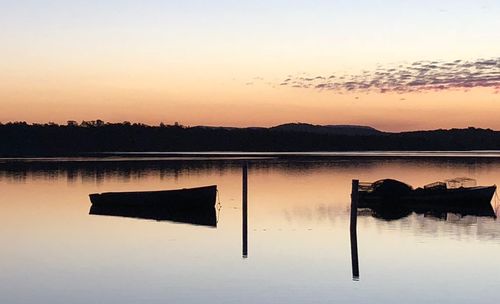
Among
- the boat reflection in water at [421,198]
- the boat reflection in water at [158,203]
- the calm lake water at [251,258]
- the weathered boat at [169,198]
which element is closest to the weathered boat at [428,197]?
the boat reflection in water at [421,198]

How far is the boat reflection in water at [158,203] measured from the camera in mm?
44188

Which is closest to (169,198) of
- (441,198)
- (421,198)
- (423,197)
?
(421,198)

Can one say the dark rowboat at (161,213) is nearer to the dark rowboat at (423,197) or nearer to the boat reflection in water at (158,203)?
the boat reflection in water at (158,203)

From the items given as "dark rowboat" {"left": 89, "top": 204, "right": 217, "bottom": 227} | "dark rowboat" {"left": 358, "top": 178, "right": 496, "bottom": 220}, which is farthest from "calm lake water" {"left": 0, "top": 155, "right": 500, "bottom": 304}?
"dark rowboat" {"left": 358, "top": 178, "right": 496, "bottom": 220}

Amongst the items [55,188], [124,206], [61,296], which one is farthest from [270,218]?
[55,188]

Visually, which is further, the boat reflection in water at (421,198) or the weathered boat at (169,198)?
the boat reflection in water at (421,198)

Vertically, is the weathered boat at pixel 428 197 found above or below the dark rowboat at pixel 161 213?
above

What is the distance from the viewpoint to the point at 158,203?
45656 millimetres

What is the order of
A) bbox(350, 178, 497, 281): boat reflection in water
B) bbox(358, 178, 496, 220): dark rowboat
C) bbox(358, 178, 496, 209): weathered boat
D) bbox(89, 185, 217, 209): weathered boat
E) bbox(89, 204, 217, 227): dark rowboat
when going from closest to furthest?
bbox(89, 204, 217, 227): dark rowboat → bbox(89, 185, 217, 209): weathered boat → bbox(350, 178, 497, 281): boat reflection in water → bbox(358, 178, 496, 220): dark rowboat → bbox(358, 178, 496, 209): weathered boat

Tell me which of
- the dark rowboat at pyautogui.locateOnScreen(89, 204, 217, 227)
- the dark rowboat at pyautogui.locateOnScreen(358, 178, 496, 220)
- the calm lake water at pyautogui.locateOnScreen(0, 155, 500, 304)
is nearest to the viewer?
the calm lake water at pyautogui.locateOnScreen(0, 155, 500, 304)

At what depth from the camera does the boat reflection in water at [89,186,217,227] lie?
44188 mm

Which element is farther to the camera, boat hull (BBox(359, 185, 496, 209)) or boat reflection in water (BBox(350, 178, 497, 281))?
boat hull (BBox(359, 185, 496, 209))

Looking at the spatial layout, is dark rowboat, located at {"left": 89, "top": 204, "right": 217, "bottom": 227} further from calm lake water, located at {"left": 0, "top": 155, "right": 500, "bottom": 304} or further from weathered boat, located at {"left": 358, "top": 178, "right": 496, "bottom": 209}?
weathered boat, located at {"left": 358, "top": 178, "right": 496, "bottom": 209}

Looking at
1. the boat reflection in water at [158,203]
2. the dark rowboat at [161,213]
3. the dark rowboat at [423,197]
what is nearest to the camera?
the dark rowboat at [161,213]
